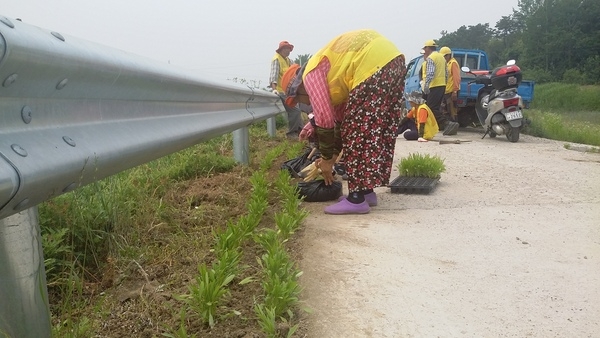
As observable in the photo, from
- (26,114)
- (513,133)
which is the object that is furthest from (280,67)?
(26,114)

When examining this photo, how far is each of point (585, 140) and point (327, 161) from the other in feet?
23.6

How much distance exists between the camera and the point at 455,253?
269 centimetres

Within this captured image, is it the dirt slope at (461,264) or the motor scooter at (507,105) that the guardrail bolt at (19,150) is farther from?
the motor scooter at (507,105)

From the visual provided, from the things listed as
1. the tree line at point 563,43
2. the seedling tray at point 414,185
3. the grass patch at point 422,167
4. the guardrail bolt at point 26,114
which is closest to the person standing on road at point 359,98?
the seedling tray at point 414,185

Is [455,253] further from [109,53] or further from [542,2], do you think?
[542,2]

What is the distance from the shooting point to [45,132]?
1.29 m

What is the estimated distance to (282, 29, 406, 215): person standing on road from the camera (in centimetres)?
372

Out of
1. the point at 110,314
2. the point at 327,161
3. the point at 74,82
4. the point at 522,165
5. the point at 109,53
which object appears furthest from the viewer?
the point at 522,165

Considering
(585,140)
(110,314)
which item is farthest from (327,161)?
(585,140)

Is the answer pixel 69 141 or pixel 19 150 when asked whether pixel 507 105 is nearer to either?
pixel 69 141

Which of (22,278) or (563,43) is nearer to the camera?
(22,278)

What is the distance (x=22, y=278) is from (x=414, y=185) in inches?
137

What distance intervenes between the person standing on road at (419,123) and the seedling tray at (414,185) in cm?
496

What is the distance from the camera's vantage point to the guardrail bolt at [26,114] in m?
1.21
